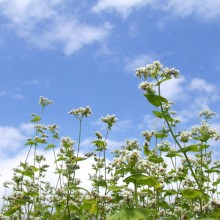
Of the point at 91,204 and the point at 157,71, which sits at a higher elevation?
the point at 157,71

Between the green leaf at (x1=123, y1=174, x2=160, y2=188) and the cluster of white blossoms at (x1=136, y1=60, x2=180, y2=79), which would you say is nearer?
the green leaf at (x1=123, y1=174, x2=160, y2=188)

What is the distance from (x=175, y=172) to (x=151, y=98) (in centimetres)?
482

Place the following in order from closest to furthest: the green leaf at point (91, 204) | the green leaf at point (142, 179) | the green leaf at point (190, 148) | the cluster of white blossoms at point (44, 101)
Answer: the green leaf at point (142, 179)
the green leaf at point (190, 148)
the green leaf at point (91, 204)
the cluster of white blossoms at point (44, 101)

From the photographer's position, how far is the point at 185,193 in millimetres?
7250

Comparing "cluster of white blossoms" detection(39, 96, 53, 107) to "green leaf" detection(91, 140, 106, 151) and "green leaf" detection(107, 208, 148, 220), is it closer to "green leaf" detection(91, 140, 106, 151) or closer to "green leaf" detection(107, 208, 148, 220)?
"green leaf" detection(91, 140, 106, 151)

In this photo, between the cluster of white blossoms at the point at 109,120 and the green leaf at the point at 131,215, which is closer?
the green leaf at the point at 131,215

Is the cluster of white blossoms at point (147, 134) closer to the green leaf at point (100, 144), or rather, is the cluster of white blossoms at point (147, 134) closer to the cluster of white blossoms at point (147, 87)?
the green leaf at point (100, 144)

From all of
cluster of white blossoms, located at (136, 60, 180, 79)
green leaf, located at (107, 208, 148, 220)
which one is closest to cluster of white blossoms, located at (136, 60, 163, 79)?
cluster of white blossoms, located at (136, 60, 180, 79)

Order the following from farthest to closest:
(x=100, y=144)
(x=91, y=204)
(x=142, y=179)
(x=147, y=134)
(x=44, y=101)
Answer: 1. (x=44, y=101)
2. (x=147, y=134)
3. (x=100, y=144)
4. (x=91, y=204)
5. (x=142, y=179)

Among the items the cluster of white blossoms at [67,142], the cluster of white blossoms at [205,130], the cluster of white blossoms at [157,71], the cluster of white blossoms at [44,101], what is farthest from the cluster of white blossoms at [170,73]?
the cluster of white blossoms at [44,101]

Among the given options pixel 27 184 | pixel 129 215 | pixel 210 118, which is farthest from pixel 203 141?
pixel 27 184

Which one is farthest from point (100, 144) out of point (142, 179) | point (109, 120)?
point (142, 179)

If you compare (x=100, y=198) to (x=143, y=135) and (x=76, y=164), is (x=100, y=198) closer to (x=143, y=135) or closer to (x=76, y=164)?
(x=76, y=164)

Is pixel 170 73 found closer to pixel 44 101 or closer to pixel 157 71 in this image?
pixel 157 71
